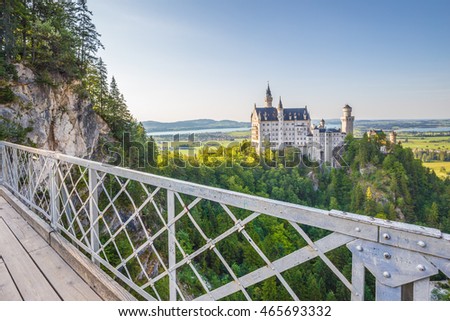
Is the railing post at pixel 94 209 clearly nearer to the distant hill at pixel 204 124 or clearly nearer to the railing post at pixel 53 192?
the railing post at pixel 53 192

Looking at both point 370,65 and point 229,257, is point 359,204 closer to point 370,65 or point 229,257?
point 229,257

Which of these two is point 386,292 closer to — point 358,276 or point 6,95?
point 358,276

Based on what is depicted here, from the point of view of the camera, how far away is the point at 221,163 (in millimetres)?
51688

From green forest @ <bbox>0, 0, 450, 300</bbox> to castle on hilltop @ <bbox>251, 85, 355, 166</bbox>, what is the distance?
354 cm

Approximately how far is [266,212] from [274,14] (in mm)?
70888

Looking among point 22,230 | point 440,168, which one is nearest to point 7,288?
point 22,230

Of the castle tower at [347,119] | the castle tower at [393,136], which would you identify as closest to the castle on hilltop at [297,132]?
the castle tower at [347,119]

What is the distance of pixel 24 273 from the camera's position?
2430mm

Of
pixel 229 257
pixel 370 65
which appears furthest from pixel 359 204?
pixel 370 65

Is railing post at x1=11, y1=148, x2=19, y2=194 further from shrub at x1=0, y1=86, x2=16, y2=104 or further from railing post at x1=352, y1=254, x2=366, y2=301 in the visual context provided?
shrub at x1=0, y1=86, x2=16, y2=104

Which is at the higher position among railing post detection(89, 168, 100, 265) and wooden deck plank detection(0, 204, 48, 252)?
railing post detection(89, 168, 100, 265)

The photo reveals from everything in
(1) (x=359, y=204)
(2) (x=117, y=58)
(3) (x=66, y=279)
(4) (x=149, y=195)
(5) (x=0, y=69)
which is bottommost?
(1) (x=359, y=204)

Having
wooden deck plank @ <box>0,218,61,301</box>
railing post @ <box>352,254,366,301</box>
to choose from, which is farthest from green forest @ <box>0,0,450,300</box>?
wooden deck plank @ <box>0,218,61,301</box>

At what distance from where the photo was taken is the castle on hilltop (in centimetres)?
6494
